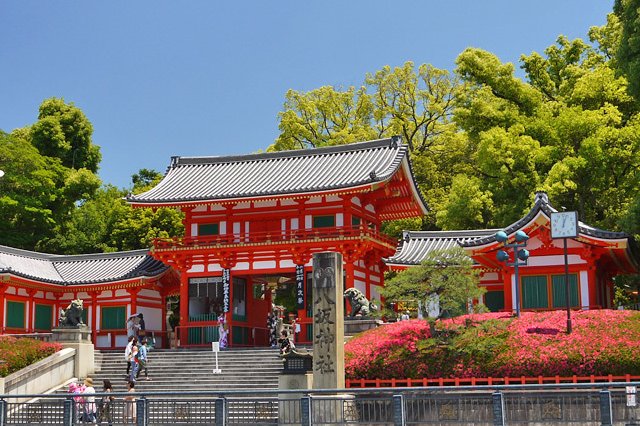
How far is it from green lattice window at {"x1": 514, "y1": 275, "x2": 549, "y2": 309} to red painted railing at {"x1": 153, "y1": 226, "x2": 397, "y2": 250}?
781 cm

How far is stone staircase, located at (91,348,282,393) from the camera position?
3064 cm

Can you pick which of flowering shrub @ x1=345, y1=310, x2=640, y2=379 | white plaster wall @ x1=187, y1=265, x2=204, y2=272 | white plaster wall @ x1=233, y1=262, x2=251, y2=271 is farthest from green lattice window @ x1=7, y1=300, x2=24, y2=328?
flowering shrub @ x1=345, y1=310, x2=640, y2=379

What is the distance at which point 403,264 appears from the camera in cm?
3806

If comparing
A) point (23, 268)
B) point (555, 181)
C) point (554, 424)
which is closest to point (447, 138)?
point (555, 181)

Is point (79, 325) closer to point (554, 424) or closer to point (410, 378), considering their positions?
point (410, 378)

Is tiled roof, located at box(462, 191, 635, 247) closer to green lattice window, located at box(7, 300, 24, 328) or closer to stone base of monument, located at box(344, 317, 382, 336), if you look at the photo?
stone base of monument, located at box(344, 317, 382, 336)

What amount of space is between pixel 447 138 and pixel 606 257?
2160 centimetres

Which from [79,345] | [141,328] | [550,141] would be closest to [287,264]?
[141,328]

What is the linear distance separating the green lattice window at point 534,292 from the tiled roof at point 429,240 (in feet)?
18.7

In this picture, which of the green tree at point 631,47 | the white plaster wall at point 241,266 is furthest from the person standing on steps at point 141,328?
the green tree at point 631,47

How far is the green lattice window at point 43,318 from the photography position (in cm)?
4272

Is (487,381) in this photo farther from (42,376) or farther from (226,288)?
(226,288)

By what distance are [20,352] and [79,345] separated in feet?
7.44

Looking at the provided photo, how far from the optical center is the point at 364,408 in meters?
18.2
